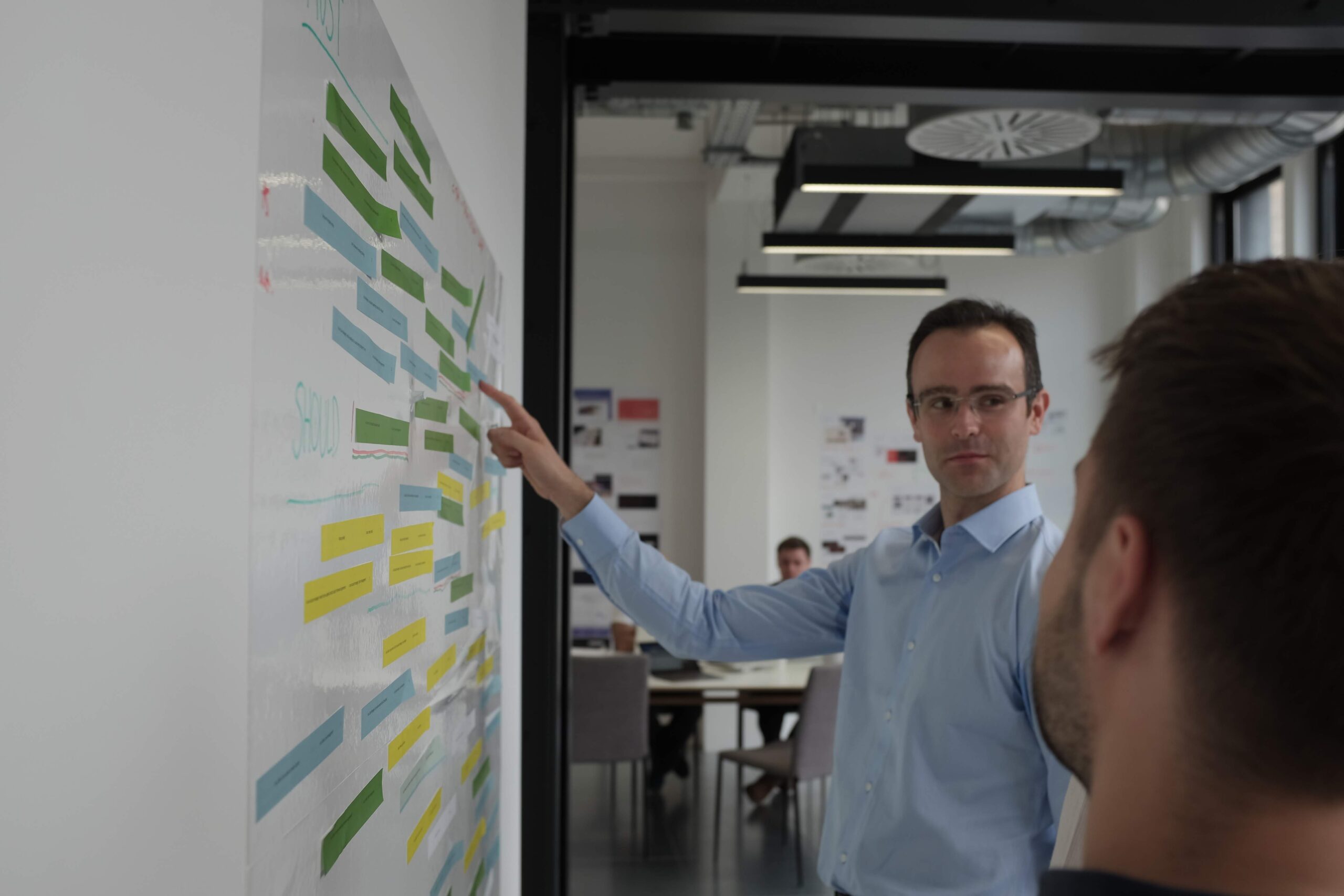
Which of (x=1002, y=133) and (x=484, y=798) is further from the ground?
(x=1002, y=133)

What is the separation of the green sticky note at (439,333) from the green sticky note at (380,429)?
0.46 ft

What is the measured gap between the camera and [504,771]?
1993 mm

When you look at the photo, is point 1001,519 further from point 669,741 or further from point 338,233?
point 669,741

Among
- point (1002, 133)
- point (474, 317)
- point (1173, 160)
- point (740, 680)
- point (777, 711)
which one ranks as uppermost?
point (1173, 160)

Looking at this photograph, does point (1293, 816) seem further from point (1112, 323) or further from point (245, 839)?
point (1112, 323)

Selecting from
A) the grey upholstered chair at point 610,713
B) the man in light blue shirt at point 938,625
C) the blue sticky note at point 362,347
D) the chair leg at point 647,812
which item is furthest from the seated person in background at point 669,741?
the blue sticky note at point 362,347

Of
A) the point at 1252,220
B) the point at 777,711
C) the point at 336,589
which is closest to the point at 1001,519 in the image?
the point at 336,589

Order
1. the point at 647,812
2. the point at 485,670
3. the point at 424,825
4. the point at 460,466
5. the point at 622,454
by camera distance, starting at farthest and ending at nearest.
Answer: the point at 622,454
the point at 647,812
the point at 485,670
the point at 460,466
the point at 424,825

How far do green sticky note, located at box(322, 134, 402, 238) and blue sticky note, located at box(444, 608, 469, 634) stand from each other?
20.6 inches

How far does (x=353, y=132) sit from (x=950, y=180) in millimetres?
3909

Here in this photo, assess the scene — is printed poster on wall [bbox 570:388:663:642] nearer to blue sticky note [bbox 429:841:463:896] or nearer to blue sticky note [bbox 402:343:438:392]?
blue sticky note [bbox 429:841:463:896]

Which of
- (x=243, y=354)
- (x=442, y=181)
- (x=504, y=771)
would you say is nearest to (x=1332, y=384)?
(x=243, y=354)

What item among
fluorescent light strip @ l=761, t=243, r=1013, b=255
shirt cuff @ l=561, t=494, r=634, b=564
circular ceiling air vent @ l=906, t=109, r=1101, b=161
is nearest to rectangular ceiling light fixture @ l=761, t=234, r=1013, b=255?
fluorescent light strip @ l=761, t=243, r=1013, b=255

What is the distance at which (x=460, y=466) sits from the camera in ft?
4.53
